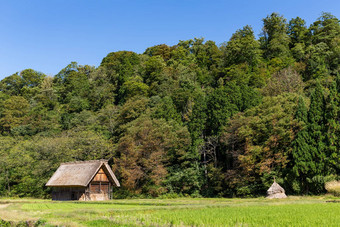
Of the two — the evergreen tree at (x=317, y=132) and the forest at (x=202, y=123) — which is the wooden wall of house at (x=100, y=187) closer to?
the forest at (x=202, y=123)

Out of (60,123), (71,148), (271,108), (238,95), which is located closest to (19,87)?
(60,123)

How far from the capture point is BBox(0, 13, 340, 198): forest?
95.7 feet

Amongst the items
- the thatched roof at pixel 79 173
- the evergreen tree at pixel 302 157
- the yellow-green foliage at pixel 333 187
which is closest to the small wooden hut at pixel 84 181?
the thatched roof at pixel 79 173

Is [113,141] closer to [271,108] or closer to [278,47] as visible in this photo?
[271,108]

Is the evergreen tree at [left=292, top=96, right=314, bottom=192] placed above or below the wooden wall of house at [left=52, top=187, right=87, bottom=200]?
above

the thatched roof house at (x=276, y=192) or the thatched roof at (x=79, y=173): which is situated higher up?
the thatched roof at (x=79, y=173)

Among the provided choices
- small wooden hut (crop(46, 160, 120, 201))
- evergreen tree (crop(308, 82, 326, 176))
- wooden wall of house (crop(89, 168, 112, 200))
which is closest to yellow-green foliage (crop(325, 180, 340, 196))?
evergreen tree (crop(308, 82, 326, 176))

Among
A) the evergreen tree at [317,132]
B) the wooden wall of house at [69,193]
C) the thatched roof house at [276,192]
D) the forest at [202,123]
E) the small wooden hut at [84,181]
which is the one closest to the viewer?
the thatched roof house at [276,192]

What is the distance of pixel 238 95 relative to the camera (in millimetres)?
37375

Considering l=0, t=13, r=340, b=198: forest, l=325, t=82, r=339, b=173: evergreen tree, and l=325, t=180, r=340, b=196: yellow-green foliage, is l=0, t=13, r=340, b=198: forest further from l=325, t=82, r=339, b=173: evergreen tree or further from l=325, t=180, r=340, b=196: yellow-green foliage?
l=325, t=180, r=340, b=196: yellow-green foliage

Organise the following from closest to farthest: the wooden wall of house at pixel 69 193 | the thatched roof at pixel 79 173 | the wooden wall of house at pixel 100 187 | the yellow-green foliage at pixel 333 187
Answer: the yellow-green foliage at pixel 333 187 → the thatched roof at pixel 79 173 → the wooden wall of house at pixel 69 193 → the wooden wall of house at pixel 100 187

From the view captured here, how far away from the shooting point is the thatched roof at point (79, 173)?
99.5 ft

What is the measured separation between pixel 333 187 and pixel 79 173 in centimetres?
2441

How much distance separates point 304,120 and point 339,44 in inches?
1041
